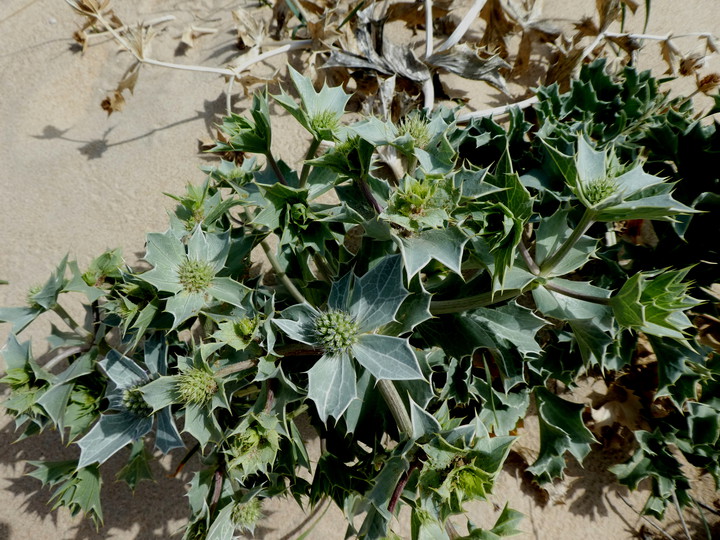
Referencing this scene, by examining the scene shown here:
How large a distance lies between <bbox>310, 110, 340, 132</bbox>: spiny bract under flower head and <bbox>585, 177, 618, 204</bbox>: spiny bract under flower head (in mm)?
607

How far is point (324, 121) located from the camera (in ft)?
3.96

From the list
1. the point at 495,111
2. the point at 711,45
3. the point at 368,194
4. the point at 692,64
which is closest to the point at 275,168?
the point at 368,194

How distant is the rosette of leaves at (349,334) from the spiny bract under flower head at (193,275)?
233 mm

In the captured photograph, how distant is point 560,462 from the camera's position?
1.48 metres

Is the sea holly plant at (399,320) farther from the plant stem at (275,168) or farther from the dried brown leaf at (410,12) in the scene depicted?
the dried brown leaf at (410,12)

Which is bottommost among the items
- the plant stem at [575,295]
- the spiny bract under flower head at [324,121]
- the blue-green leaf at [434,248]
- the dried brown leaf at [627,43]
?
the plant stem at [575,295]

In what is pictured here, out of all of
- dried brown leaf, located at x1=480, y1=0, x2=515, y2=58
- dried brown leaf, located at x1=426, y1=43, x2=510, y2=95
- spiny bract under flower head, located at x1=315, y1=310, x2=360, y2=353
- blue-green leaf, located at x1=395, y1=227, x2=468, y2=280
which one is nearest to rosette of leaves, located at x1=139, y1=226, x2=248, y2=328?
spiny bract under flower head, located at x1=315, y1=310, x2=360, y2=353

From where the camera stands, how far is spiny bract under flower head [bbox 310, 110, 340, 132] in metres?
1.19

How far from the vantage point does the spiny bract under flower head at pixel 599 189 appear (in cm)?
98

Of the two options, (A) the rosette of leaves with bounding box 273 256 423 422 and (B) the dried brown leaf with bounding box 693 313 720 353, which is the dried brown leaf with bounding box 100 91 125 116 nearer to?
(A) the rosette of leaves with bounding box 273 256 423 422

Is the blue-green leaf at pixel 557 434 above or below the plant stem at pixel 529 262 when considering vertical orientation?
below

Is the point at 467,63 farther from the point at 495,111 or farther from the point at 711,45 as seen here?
the point at 711,45

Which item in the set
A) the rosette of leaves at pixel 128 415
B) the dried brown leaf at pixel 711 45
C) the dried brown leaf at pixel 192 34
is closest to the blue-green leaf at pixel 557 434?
the rosette of leaves at pixel 128 415

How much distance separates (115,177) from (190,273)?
120 centimetres
